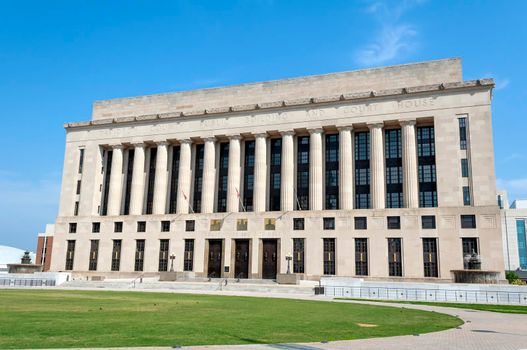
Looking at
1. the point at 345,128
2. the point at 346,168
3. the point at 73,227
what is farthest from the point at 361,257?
the point at 73,227

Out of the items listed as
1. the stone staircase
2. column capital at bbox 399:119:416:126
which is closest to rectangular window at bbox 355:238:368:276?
the stone staircase

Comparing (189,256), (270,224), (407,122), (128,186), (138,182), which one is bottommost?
(189,256)

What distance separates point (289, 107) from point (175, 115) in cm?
1870

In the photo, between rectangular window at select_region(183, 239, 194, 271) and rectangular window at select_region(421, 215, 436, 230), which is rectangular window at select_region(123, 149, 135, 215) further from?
rectangular window at select_region(421, 215, 436, 230)

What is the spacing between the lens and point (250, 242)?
218 ft

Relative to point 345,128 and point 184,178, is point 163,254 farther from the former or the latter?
point 345,128

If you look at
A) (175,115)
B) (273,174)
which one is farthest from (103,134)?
(273,174)

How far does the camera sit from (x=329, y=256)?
62344 millimetres

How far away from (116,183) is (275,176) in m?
26.5

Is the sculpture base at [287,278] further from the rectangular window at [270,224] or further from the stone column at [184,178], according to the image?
the stone column at [184,178]

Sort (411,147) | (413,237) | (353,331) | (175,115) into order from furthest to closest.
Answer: (175,115)
(411,147)
(413,237)
(353,331)

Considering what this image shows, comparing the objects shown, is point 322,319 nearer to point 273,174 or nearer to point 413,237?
point 413,237

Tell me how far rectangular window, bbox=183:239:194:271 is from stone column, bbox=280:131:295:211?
1444 centimetres

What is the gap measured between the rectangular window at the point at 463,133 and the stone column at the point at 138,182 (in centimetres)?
4759
